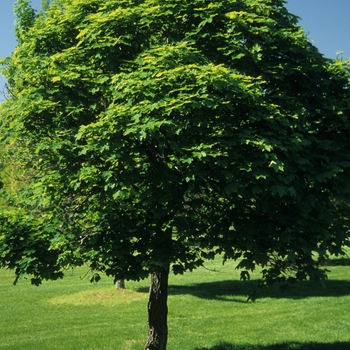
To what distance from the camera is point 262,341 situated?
57.2ft

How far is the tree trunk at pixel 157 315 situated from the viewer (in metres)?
13.2

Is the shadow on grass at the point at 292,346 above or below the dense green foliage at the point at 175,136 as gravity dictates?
below

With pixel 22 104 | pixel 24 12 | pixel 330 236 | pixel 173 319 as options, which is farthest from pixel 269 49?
pixel 173 319

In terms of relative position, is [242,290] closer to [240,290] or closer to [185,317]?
[240,290]

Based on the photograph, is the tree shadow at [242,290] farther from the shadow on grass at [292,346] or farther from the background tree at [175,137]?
the background tree at [175,137]

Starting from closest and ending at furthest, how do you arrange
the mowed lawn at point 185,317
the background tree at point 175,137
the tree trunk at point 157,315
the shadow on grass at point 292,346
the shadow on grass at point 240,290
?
the background tree at point 175,137, the tree trunk at point 157,315, the shadow on grass at point 292,346, the mowed lawn at point 185,317, the shadow on grass at point 240,290

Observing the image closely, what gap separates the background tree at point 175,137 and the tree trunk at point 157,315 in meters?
2.07

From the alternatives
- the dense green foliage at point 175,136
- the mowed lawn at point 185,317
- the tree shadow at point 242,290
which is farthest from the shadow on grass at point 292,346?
the tree shadow at point 242,290

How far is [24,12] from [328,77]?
29.8ft

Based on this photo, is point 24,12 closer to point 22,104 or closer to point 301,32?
point 22,104

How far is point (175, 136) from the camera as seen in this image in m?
10.1

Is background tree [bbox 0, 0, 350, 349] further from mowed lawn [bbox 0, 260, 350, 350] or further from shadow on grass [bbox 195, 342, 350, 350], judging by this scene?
shadow on grass [bbox 195, 342, 350, 350]

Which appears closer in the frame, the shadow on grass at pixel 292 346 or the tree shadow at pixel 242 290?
the shadow on grass at pixel 292 346

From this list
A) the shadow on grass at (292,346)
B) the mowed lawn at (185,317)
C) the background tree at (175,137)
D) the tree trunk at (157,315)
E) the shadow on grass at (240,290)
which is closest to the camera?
the background tree at (175,137)
